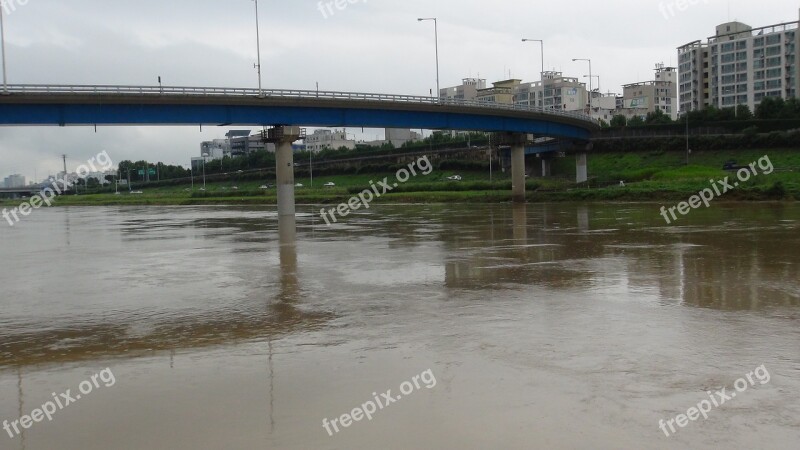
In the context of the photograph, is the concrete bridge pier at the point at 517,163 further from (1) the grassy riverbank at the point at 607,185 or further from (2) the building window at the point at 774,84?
(2) the building window at the point at 774,84

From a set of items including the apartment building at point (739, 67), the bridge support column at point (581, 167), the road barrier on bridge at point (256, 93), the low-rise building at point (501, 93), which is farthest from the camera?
the low-rise building at point (501, 93)

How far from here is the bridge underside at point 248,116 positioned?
45.2 meters

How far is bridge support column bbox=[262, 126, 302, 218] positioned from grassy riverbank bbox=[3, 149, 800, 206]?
23.5m

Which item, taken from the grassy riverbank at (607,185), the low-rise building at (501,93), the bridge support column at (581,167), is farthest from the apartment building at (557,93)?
the bridge support column at (581,167)

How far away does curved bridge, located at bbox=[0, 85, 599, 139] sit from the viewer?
4466cm

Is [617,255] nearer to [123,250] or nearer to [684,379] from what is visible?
[684,379]

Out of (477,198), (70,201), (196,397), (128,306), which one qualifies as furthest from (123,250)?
(70,201)

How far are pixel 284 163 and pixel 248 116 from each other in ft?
14.2

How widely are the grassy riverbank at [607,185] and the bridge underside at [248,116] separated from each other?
8.38 meters

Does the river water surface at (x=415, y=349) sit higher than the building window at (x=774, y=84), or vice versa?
the building window at (x=774, y=84)

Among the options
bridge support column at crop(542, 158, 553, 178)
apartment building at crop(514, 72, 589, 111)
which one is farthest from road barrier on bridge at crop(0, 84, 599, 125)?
apartment building at crop(514, 72, 589, 111)

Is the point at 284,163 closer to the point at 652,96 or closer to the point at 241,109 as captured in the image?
the point at 241,109

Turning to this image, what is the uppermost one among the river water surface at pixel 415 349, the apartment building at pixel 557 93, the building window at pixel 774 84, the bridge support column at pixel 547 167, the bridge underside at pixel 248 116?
the apartment building at pixel 557 93

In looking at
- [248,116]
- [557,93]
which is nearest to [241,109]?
[248,116]
